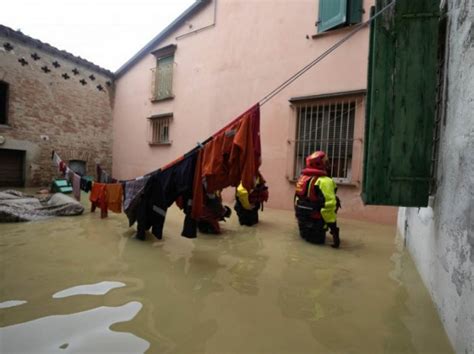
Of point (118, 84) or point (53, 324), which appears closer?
point (53, 324)

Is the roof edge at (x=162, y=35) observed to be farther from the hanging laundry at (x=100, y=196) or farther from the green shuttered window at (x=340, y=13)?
the hanging laundry at (x=100, y=196)

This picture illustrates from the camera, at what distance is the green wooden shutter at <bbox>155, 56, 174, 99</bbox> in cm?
975

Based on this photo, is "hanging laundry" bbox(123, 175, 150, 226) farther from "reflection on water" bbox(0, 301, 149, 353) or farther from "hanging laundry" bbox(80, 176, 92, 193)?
"hanging laundry" bbox(80, 176, 92, 193)

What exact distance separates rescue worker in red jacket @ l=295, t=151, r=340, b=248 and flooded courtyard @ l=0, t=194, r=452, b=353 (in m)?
0.22

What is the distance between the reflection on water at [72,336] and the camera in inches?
63.2

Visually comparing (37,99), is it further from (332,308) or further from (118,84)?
(332,308)

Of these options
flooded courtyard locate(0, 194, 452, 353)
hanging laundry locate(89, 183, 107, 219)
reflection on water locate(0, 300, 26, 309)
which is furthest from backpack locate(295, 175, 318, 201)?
hanging laundry locate(89, 183, 107, 219)

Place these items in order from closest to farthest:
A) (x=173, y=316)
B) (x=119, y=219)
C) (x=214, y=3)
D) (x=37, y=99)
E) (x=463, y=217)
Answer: (x=463, y=217)
(x=173, y=316)
(x=119, y=219)
(x=214, y=3)
(x=37, y=99)

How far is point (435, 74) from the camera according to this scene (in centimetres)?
213

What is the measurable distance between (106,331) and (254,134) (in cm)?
212

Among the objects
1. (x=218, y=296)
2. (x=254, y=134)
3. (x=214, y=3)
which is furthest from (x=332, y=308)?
(x=214, y=3)

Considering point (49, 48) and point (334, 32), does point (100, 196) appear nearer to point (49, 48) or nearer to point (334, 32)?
point (334, 32)

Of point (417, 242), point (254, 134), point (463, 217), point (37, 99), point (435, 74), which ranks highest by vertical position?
point (37, 99)

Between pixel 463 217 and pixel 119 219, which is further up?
pixel 463 217
